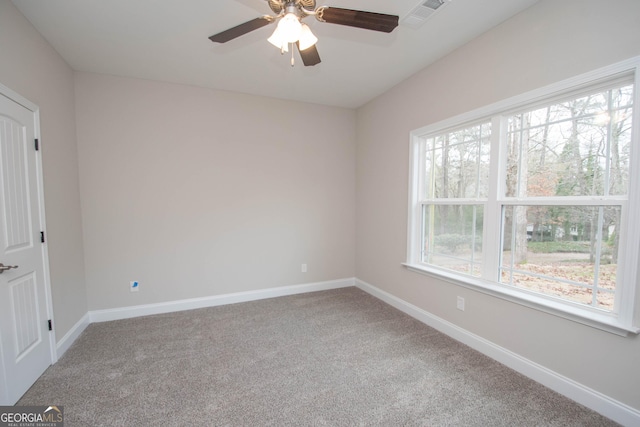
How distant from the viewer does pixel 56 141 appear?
2.45m

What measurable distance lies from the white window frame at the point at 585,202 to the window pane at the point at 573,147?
89 millimetres

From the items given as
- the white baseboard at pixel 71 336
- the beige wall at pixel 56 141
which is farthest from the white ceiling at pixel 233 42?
the white baseboard at pixel 71 336

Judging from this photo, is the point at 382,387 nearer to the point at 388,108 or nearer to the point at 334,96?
the point at 388,108

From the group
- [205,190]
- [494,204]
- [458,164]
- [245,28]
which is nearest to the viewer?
[245,28]

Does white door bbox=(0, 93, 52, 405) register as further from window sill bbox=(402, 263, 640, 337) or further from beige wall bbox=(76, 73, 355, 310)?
window sill bbox=(402, 263, 640, 337)

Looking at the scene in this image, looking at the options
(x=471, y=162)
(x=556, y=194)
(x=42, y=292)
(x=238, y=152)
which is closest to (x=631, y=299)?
(x=556, y=194)

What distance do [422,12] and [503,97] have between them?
3.09ft

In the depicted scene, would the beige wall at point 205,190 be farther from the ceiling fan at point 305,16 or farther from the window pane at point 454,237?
the ceiling fan at point 305,16

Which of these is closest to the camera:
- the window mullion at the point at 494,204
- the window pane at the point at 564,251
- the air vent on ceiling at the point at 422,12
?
the window pane at the point at 564,251

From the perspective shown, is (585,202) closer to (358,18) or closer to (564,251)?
(564,251)

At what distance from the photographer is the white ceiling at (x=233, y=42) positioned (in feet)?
6.47

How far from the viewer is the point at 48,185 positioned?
2297 mm

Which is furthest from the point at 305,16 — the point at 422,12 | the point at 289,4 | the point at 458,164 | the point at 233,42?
the point at 458,164

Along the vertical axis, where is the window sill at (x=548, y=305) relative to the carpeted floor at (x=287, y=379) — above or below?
above
